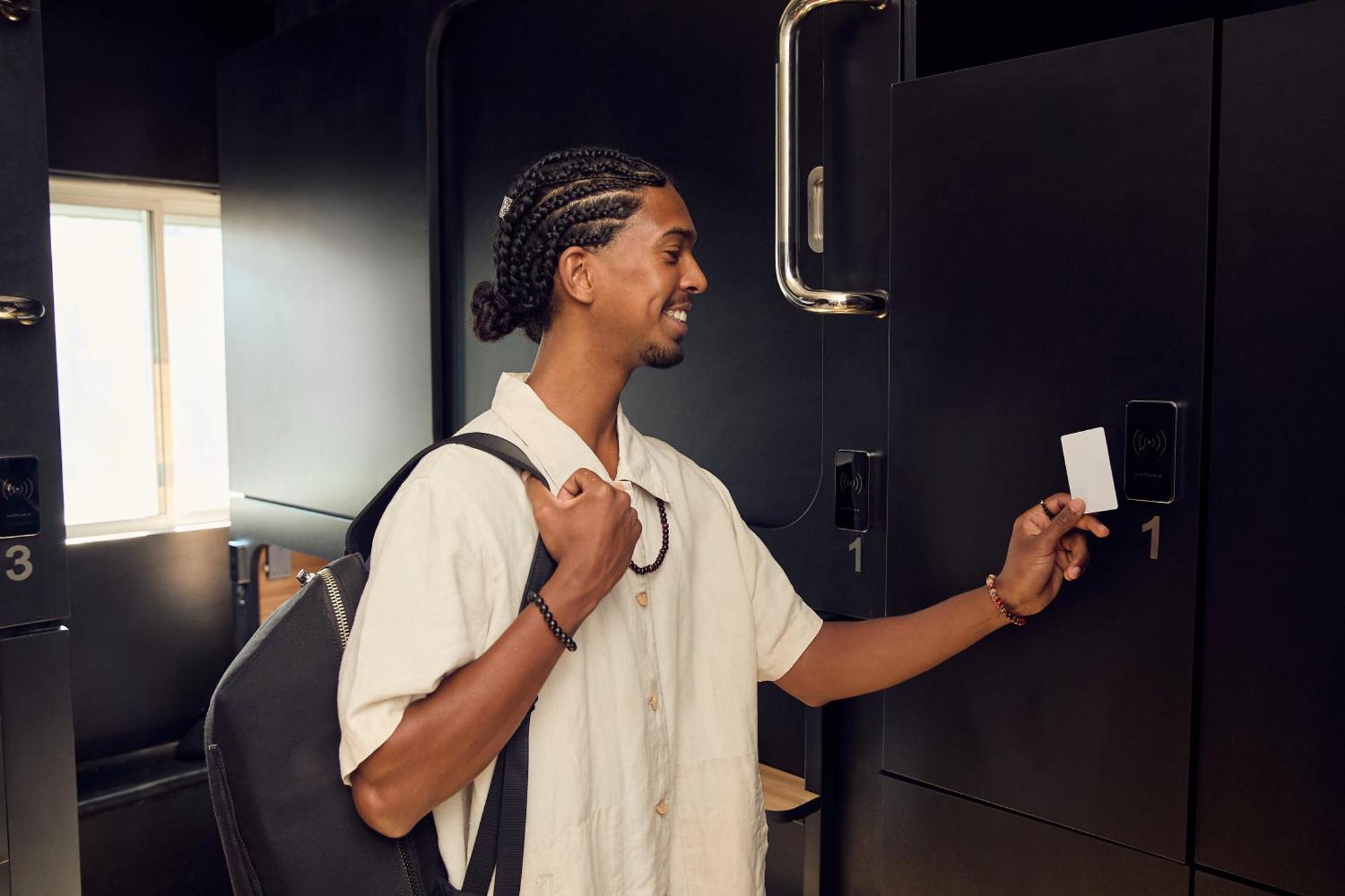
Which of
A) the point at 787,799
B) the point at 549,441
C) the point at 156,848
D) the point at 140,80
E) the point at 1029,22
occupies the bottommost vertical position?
the point at 156,848

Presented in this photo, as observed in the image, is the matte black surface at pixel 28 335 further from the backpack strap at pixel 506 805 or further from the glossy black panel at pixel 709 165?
the backpack strap at pixel 506 805

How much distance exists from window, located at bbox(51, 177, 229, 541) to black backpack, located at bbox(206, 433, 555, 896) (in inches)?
120

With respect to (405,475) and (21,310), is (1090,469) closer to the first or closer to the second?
(405,475)

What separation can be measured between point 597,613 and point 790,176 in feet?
2.36

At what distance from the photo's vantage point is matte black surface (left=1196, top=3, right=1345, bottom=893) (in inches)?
45.1

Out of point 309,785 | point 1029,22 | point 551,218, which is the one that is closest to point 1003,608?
point 551,218

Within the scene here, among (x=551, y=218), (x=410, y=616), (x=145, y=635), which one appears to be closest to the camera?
(x=410, y=616)

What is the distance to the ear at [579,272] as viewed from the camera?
1.29 metres

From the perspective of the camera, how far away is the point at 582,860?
119 cm

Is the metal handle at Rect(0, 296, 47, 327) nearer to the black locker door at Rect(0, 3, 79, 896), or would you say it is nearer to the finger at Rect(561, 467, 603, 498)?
the black locker door at Rect(0, 3, 79, 896)

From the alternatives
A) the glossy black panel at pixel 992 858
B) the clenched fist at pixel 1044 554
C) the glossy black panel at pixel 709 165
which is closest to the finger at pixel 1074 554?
the clenched fist at pixel 1044 554

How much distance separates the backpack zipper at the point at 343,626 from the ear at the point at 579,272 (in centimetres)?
41

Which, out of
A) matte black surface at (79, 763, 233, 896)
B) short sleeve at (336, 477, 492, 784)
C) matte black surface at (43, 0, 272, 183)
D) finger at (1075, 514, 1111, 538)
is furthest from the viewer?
matte black surface at (43, 0, 272, 183)

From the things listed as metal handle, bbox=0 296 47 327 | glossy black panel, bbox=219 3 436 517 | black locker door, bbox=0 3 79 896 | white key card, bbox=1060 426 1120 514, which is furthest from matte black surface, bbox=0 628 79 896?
white key card, bbox=1060 426 1120 514
